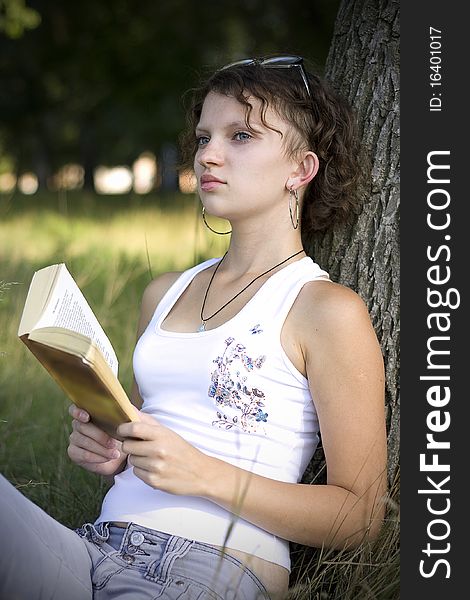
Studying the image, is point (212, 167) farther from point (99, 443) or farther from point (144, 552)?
point (144, 552)

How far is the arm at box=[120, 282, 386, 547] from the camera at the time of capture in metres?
1.97

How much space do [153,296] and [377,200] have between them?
681 mm

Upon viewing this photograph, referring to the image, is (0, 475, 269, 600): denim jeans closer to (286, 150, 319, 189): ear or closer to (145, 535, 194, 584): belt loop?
(145, 535, 194, 584): belt loop

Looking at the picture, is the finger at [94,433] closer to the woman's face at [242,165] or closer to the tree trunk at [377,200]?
the woman's face at [242,165]

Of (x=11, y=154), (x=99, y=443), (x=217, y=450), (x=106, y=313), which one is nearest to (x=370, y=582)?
(x=217, y=450)

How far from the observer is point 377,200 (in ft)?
8.21

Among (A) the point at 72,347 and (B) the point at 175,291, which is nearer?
(A) the point at 72,347

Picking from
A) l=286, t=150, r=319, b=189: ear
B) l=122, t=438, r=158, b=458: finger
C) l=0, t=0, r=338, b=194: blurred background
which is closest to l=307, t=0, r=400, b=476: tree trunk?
l=286, t=150, r=319, b=189: ear

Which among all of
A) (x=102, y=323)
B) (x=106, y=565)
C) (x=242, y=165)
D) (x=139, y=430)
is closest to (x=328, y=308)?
(x=242, y=165)

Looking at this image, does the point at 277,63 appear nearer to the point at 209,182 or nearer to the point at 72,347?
the point at 209,182

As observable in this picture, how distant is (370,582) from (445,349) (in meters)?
0.59

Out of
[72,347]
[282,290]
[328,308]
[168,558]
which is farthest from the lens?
[282,290]

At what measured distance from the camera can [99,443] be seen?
208cm

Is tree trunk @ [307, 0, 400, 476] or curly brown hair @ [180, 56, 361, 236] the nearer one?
curly brown hair @ [180, 56, 361, 236]
